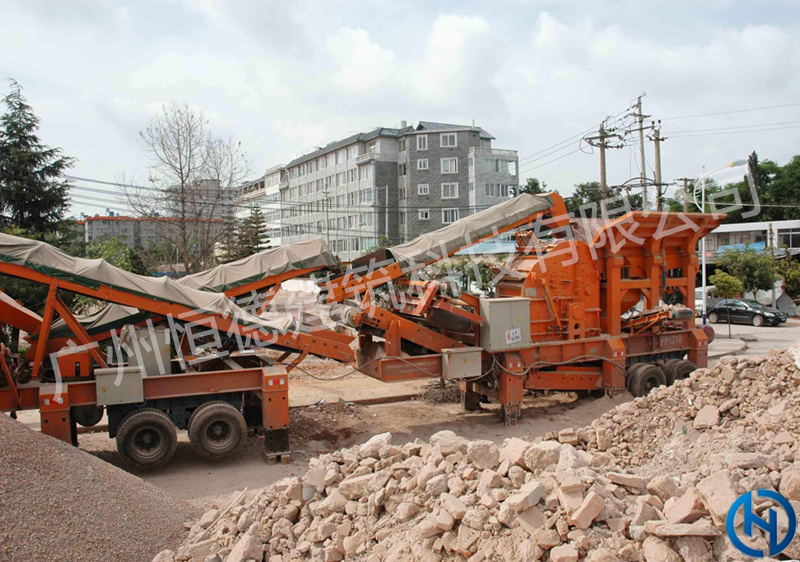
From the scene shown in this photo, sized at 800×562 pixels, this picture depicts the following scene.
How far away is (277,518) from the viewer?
16.5ft

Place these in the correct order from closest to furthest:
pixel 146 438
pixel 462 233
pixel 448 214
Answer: pixel 146 438 < pixel 462 233 < pixel 448 214

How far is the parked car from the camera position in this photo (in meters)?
27.7

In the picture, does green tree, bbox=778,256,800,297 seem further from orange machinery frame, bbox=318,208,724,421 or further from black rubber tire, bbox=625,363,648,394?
black rubber tire, bbox=625,363,648,394

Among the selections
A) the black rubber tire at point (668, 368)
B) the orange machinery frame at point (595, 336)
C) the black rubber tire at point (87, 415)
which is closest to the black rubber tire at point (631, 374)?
the orange machinery frame at point (595, 336)

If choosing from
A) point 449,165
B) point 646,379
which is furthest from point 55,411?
point 449,165

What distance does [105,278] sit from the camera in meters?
7.86

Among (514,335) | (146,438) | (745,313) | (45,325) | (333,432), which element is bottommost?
(333,432)

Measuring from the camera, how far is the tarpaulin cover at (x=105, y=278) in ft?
24.6

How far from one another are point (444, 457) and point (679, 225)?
28.6 feet

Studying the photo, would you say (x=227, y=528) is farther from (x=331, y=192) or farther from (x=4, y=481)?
(x=331, y=192)

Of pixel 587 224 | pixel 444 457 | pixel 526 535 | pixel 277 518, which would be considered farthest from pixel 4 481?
pixel 587 224

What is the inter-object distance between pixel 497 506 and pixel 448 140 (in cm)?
4486

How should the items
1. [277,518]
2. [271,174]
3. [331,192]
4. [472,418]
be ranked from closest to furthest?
[277,518] < [472,418] < [331,192] < [271,174]

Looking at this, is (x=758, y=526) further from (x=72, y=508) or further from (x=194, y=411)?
(x=194, y=411)
